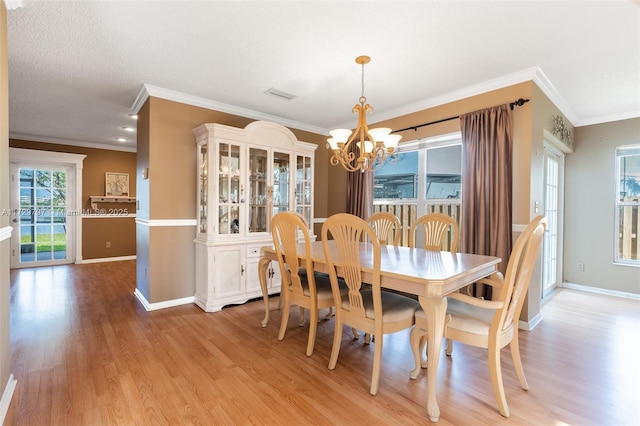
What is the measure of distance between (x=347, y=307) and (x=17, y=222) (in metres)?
6.61

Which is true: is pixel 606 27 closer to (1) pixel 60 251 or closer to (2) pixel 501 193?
(2) pixel 501 193

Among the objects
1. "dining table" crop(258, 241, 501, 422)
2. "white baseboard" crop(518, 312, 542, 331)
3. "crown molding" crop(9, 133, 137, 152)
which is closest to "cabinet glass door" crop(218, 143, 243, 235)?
"dining table" crop(258, 241, 501, 422)

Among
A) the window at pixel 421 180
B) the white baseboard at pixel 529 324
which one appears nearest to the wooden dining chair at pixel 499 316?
the white baseboard at pixel 529 324

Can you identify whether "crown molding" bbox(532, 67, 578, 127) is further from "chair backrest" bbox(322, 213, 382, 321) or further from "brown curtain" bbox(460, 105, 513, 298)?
"chair backrest" bbox(322, 213, 382, 321)

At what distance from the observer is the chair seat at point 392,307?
6.48 ft

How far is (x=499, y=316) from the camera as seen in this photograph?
1701 mm

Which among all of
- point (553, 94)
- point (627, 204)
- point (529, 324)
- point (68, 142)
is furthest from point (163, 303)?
point (627, 204)

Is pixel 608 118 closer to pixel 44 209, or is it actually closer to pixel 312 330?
pixel 312 330

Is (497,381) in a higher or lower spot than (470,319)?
lower

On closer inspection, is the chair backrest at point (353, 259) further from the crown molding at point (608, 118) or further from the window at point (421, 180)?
the crown molding at point (608, 118)

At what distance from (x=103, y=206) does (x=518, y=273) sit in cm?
736

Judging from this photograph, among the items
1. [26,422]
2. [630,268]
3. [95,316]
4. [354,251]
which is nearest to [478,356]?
[354,251]

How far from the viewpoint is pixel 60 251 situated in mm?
6051

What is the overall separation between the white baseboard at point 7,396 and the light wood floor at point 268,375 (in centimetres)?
3
